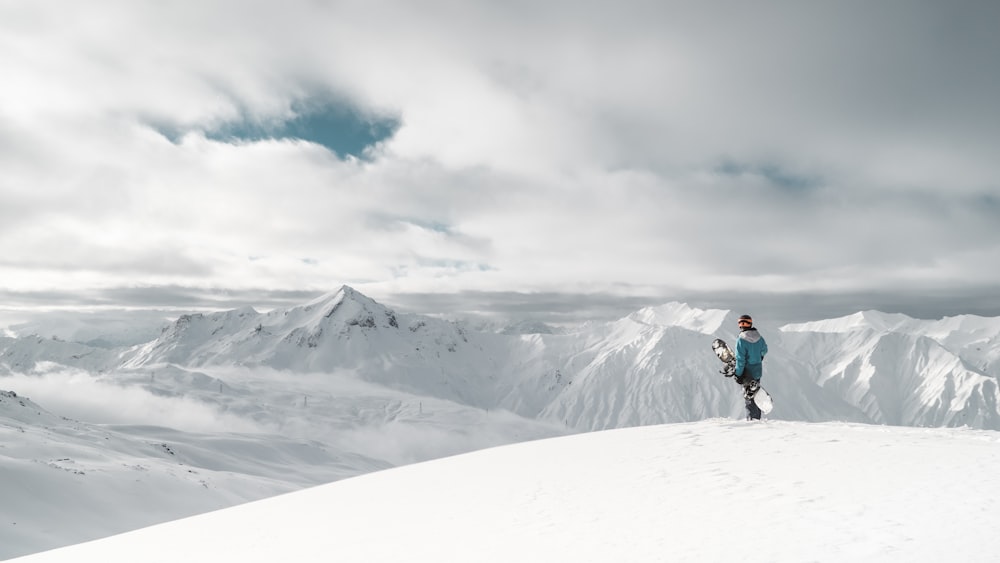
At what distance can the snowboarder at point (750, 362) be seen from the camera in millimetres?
15164

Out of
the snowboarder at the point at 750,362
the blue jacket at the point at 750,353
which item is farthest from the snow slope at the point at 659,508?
the blue jacket at the point at 750,353

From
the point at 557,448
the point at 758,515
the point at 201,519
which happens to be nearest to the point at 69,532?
the point at 201,519

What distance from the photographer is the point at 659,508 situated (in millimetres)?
8062

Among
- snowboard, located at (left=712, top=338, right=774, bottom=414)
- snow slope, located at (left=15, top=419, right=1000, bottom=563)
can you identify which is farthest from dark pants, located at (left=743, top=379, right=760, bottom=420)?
snow slope, located at (left=15, top=419, right=1000, bottom=563)

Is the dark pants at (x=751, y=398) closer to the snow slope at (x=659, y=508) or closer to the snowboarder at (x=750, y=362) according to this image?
the snowboarder at (x=750, y=362)

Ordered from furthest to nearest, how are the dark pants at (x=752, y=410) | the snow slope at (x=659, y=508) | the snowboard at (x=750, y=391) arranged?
the dark pants at (x=752, y=410) < the snowboard at (x=750, y=391) < the snow slope at (x=659, y=508)

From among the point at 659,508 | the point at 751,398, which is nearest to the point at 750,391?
the point at 751,398

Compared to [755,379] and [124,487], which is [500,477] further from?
[124,487]

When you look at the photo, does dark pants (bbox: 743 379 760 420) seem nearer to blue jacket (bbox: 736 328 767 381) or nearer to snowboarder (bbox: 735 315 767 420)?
snowboarder (bbox: 735 315 767 420)

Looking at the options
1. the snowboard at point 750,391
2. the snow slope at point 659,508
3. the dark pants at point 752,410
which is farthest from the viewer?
the dark pants at point 752,410

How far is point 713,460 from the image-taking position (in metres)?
10.4

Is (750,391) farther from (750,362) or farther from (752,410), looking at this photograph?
(750,362)

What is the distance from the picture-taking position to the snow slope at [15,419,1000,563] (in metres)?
6.25

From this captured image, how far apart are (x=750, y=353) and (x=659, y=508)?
875 cm
